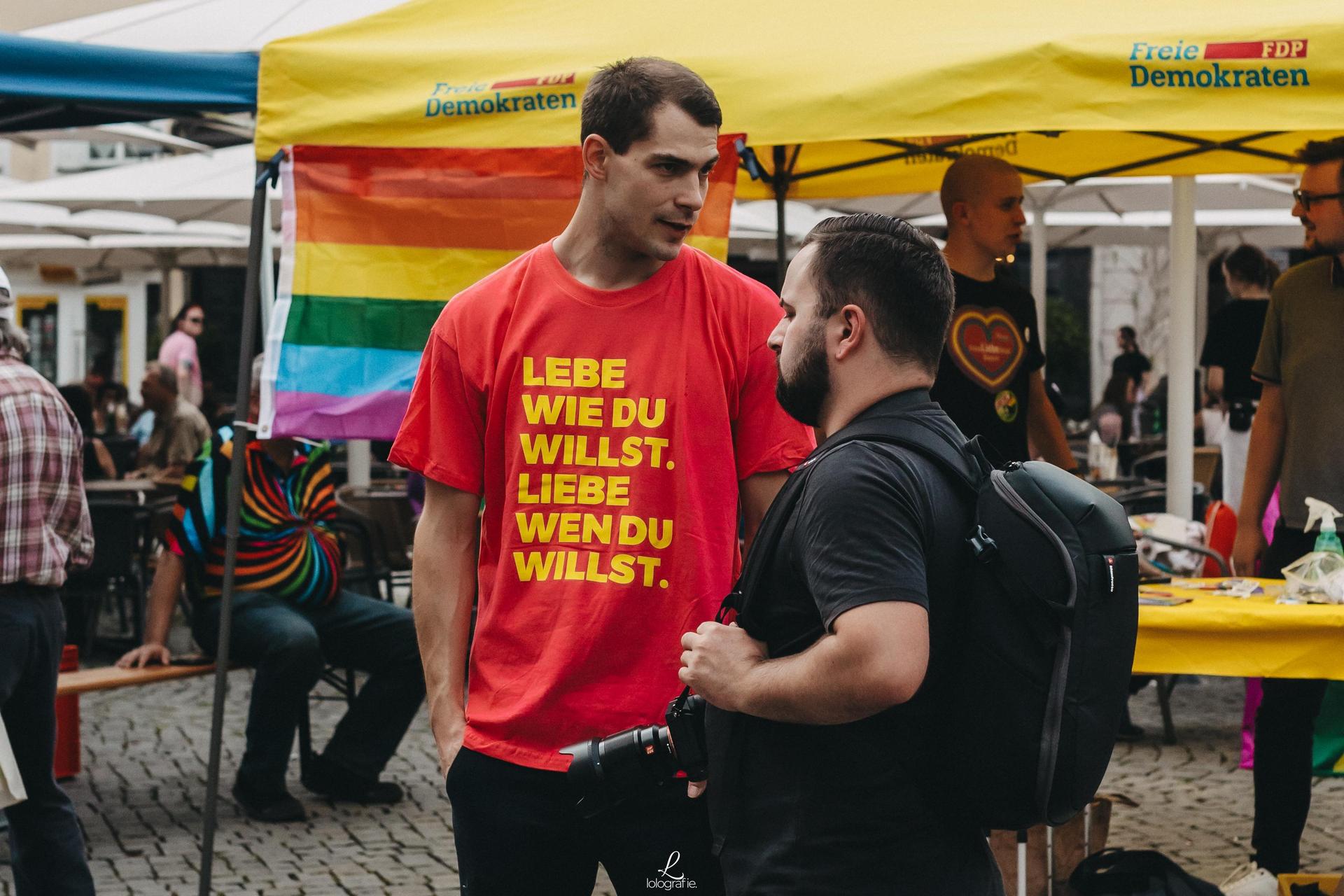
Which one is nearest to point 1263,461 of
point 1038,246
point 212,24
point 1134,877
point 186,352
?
point 1134,877

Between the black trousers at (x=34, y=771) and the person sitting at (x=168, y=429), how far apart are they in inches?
260

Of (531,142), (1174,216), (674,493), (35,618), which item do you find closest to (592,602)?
(674,493)

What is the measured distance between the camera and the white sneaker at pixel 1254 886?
444 cm

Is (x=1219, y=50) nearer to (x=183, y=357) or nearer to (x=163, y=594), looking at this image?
(x=163, y=594)

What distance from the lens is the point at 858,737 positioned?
1.98 meters

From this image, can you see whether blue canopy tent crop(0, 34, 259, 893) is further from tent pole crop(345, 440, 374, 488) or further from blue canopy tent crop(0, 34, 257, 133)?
tent pole crop(345, 440, 374, 488)

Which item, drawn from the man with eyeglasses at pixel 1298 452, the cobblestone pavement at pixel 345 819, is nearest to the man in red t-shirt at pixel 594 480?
the man with eyeglasses at pixel 1298 452

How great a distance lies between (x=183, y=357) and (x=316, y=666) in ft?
24.6

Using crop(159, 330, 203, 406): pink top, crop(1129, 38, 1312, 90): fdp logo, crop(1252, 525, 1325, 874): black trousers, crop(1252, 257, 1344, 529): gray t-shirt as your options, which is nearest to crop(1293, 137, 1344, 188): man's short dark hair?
crop(1252, 257, 1344, 529): gray t-shirt

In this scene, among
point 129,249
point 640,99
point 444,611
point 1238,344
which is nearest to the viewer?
point 640,99

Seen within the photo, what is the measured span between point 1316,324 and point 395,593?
25.6 feet

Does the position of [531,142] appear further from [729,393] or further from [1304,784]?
[1304,784]

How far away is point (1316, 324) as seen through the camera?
4684mm

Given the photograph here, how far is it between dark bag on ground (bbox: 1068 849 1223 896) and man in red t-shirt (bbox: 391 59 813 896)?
1.95m
